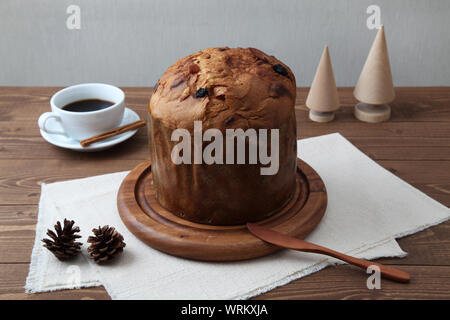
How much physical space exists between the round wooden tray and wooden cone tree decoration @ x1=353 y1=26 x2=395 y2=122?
16.3 inches

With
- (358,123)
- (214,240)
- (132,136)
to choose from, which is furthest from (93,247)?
(358,123)

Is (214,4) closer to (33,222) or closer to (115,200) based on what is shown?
(115,200)

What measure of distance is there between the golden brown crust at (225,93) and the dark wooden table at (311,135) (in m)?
0.29

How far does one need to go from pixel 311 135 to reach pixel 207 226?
0.51 m

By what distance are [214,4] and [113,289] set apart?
50.5 inches

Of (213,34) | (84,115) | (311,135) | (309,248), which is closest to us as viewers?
(309,248)

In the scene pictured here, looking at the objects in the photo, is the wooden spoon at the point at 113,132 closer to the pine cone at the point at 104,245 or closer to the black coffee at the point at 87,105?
the black coffee at the point at 87,105

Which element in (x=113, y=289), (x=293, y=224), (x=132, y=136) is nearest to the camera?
(x=113, y=289)

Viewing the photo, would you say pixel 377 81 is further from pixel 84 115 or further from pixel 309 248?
pixel 84 115

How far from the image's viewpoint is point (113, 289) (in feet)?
2.40

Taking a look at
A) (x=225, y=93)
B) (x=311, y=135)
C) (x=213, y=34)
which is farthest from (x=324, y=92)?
(x=213, y=34)

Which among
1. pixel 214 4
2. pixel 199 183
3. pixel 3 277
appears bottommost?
pixel 3 277

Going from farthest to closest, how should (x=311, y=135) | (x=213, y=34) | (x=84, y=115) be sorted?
(x=213, y=34)
(x=311, y=135)
(x=84, y=115)

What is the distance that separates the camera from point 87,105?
1217 millimetres
